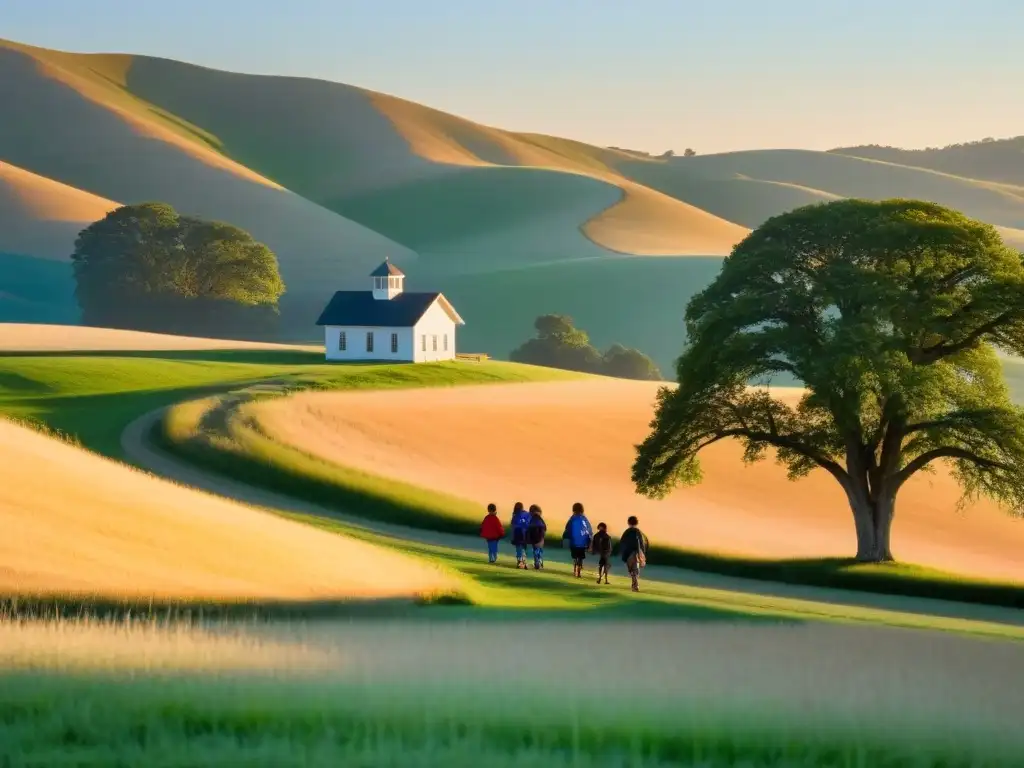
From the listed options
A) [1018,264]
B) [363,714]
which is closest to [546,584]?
[1018,264]

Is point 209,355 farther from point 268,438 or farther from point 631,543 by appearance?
point 631,543

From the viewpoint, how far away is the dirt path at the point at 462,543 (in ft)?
118

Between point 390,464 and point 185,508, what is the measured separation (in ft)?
101

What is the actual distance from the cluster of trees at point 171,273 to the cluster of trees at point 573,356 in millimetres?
29091

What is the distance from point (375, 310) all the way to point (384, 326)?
7.65ft

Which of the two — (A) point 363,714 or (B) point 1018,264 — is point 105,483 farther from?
(B) point 1018,264

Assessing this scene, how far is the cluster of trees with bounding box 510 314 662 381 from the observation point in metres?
A: 147

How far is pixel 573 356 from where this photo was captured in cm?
14712

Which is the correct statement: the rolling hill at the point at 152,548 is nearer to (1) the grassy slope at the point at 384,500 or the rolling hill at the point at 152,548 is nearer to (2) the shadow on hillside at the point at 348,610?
(2) the shadow on hillside at the point at 348,610

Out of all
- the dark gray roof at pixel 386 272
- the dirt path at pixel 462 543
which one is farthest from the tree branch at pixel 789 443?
the dark gray roof at pixel 386 272

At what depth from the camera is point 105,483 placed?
27.7 m

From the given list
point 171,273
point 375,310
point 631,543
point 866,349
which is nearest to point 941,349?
point 866,349

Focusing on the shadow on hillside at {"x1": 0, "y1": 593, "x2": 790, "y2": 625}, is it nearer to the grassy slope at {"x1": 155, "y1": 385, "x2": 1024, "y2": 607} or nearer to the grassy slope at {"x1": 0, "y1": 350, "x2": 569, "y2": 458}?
the grassy slope at {"x1": 155, "y1": 385, "x2": 1024, "y2": 607}

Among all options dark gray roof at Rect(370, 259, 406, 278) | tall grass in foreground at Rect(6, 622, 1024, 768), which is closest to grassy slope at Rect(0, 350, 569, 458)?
dark gray roof at Rect(370, 259, 406, 278)
